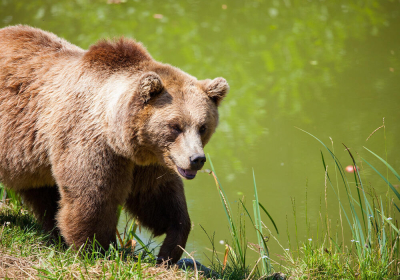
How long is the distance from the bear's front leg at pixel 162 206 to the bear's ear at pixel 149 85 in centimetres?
76

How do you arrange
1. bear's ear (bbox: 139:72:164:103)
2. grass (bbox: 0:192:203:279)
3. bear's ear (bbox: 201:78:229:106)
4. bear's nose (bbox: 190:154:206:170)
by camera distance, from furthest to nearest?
1. bear's ear (bbox: 201:78:229:106)
2. bear's ear (bbox: 139:72:164:103)
3. bear's nose (bbox: 190:154:206:170)
4. grass (bbox: 0:192:203:279)

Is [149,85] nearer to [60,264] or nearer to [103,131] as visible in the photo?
[103,131]

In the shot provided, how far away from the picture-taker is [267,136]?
7.82 m

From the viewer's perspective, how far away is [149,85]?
11.9 ft

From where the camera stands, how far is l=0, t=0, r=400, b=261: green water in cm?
677

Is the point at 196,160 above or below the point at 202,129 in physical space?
below

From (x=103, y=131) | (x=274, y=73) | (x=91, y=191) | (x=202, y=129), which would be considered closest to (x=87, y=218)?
(x=91, y=191)

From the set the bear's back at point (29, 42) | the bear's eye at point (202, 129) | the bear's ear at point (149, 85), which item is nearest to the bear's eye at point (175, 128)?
the bear's eye at point (202, 129)

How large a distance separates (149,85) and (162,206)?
1345 mm

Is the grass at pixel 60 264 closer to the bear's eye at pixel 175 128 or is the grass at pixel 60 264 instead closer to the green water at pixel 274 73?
the bear's eye at pixel 175 128

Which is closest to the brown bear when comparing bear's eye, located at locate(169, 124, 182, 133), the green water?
bear's eye, located at locate(169, 124, 182, 133)

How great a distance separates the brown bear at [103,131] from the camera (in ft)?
12.1

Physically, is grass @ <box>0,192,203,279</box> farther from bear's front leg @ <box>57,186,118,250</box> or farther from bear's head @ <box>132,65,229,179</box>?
bear's head @ <box>132,65,229,179</box>

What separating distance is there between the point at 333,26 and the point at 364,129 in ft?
15.8
